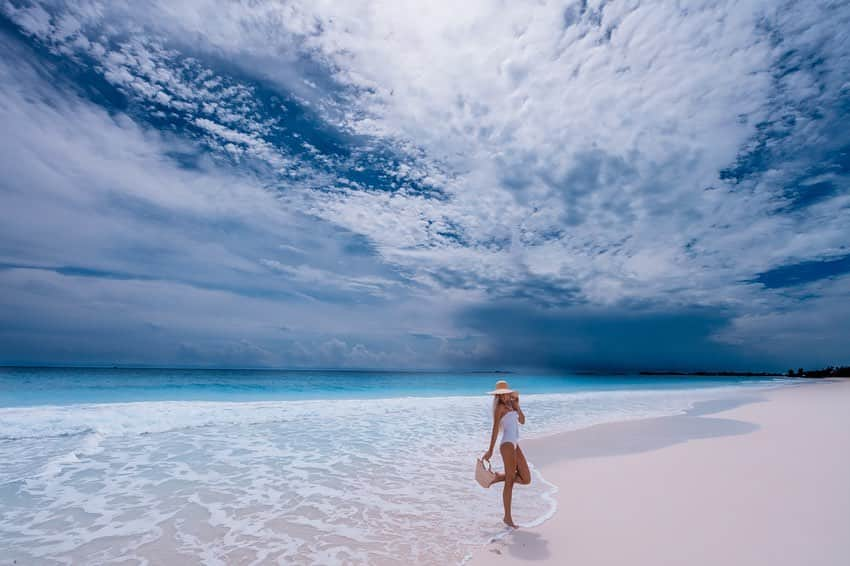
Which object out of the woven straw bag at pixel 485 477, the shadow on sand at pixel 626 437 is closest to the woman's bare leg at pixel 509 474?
the woven straw bag at pixel 485 477

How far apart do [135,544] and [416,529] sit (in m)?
3.84

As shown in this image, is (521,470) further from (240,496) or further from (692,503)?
(240,496)

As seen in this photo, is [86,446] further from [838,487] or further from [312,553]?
[838,487]

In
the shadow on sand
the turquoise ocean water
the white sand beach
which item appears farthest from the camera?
the shadow on sand

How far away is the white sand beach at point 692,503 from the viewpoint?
467 centimetres

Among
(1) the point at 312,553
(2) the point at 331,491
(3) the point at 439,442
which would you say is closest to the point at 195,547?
(1) the point at 312,553

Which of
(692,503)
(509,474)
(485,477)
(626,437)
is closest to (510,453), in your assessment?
(509,474)

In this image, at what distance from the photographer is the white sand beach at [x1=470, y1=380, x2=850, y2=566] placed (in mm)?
4672

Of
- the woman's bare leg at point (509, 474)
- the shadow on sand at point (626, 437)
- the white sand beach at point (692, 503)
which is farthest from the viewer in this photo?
the shadow on sand at point (626, 437)

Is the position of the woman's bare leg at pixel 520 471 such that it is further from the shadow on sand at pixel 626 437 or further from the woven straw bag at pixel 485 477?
the shadow on sand at pixel 626 437

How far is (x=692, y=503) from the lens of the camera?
629 cm

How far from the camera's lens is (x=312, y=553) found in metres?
4.93

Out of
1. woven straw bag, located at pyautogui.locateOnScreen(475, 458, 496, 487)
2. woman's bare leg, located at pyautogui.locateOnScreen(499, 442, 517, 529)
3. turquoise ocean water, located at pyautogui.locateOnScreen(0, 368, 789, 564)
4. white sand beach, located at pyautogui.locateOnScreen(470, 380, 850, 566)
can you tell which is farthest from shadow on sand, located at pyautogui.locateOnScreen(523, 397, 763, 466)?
woven straw bag, located at pyautogui.locateOnScreen(475, 458, 496, 487)

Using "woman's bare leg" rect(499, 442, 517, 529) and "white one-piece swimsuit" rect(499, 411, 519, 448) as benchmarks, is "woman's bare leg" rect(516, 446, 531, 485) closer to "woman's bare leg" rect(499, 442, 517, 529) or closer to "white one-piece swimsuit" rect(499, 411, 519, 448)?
"woman's bare leg" rect(499, 442, 517, 529)
